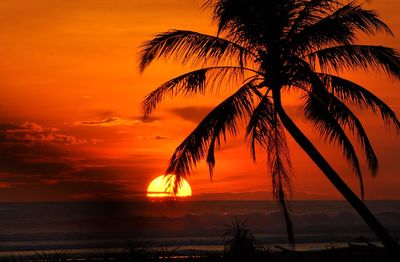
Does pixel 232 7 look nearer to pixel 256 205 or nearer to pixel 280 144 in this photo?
pixel 280 144

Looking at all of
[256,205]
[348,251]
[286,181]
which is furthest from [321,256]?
[256,205]

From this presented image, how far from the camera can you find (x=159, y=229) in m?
43.9

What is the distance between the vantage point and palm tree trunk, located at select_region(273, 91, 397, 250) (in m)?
14.7

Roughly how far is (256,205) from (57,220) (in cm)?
2800

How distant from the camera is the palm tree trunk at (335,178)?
1473 cm

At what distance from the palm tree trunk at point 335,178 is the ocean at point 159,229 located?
12218 millimetres

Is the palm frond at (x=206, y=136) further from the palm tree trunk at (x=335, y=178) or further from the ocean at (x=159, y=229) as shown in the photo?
the ocean at (x=159, y=229)

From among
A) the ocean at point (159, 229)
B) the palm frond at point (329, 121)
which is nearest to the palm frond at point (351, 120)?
the palm frond at point (329, 121)

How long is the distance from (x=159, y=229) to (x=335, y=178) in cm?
2986

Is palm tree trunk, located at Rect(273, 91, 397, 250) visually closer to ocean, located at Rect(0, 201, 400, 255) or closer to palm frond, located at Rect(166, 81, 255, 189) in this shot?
palm frond, located at Rect(166, 81, 255, 189)

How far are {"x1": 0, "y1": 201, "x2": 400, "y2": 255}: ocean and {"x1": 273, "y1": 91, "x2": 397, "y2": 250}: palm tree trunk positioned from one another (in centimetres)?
1222

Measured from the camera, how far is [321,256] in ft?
46.8

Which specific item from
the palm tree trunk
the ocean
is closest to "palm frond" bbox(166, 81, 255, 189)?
the palm tree trunk

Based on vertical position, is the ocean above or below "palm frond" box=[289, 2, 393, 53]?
below
